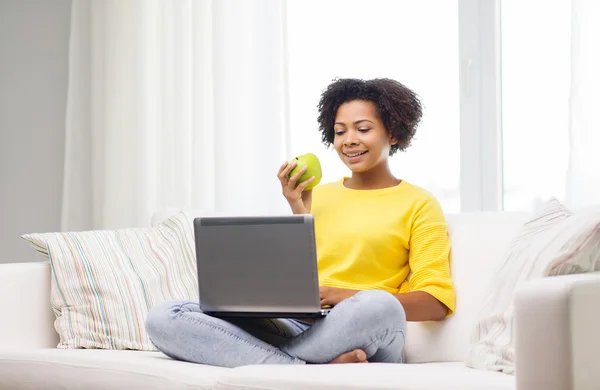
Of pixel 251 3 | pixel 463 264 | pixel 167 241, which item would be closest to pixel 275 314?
pixel 463 264

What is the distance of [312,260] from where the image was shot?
1.93m

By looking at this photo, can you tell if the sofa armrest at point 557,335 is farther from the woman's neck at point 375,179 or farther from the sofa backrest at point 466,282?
the woman's neck at point 375,179

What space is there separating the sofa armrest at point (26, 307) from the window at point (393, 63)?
117 centimetres

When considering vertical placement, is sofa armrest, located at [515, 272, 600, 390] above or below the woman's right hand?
below

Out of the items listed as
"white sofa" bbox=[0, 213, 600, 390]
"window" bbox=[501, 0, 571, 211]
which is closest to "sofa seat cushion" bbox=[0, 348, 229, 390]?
"white sofa" bbox=[0, 213, 600, 390]

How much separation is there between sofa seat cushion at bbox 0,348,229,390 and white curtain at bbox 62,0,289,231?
3.96 ft

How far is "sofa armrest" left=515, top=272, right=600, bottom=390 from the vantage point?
145 centimetres

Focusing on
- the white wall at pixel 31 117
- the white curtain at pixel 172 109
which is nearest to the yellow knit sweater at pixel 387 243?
the white curtain at pixel 172 109

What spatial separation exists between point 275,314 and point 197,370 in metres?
0.20

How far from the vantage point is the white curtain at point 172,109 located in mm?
3383

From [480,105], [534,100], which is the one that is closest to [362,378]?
[534,100]

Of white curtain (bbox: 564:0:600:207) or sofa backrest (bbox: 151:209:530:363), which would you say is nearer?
sofa backrest (bbox: 151:209:530:363)

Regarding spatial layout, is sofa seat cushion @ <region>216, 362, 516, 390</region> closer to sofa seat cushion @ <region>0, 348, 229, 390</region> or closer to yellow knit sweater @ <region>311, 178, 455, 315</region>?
sofa seat cushion @ <region>0, 348, 229, 390</region>

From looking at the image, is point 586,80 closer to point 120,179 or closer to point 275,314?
point 275,314
